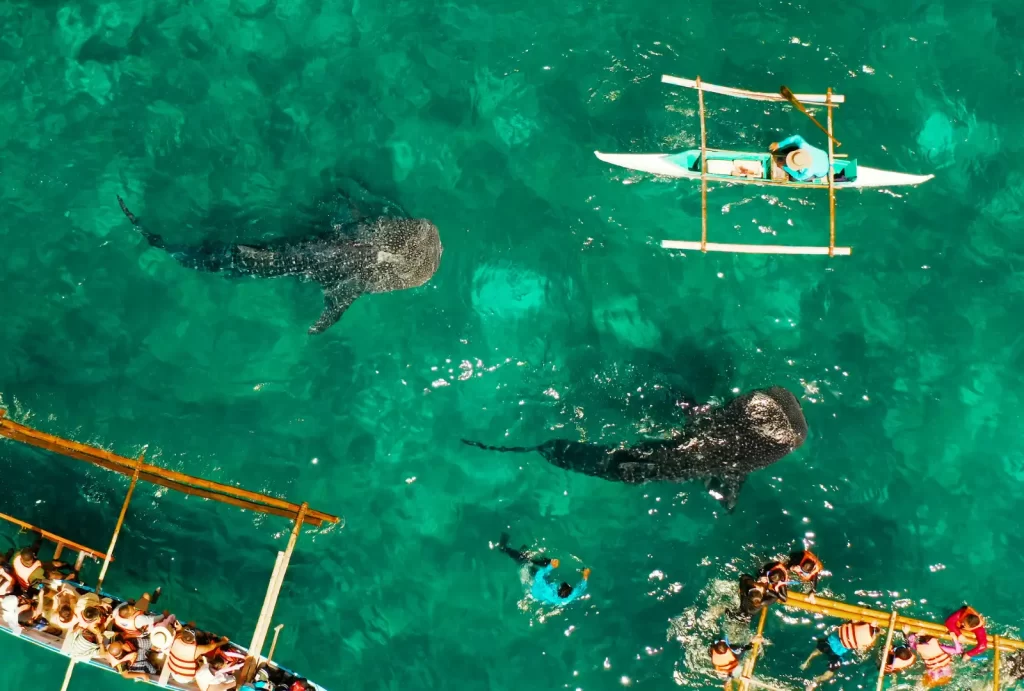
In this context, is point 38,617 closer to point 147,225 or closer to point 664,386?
point 147,225

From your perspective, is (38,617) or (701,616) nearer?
(38,617)

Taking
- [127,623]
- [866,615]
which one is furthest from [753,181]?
[127,623]

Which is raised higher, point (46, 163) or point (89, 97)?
point (89, 97)

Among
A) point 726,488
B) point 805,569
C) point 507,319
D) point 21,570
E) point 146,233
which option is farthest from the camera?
point 146,233

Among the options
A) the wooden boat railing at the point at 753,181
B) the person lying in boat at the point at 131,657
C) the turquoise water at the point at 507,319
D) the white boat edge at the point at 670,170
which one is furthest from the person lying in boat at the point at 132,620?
the white boat edge at the point at 670,170

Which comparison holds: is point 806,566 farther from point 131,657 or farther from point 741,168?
point 131,657

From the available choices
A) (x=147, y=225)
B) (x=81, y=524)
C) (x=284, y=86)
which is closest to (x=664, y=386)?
(x=284, y=86)

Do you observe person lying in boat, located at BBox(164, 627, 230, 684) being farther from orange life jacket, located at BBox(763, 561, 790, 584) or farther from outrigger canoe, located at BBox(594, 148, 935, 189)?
outrigger canoe, located at BBox(594, 148, 935, 189)
